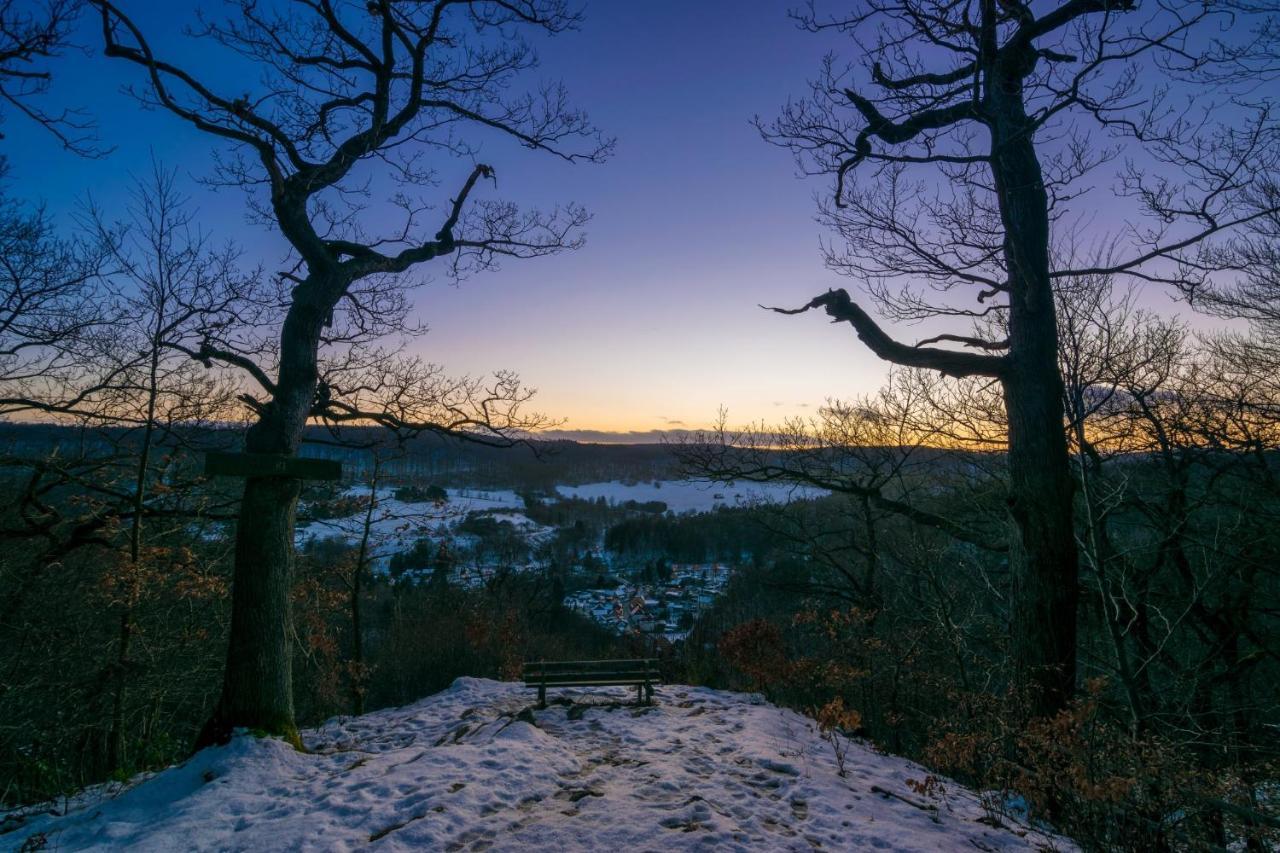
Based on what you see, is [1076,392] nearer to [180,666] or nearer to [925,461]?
[925,461]

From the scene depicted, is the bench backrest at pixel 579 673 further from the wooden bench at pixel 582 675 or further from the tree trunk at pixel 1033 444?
the tree trunk at pixel 1033 444

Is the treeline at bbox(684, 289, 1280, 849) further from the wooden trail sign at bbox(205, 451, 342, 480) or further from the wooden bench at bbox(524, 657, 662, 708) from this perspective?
the wooden trail sign at bbox(205, 451, 342, 480)

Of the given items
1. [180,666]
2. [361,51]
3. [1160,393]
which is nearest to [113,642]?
[180,666]

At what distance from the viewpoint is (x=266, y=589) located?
5.79 meters

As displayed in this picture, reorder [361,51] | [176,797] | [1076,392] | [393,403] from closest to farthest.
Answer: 1. [176,797]
2. [1076,392]
3. [361,51]
4. [393,403]

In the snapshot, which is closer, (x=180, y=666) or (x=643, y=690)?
(x=643, y=690)

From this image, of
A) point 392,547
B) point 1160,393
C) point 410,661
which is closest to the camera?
point 1160,393

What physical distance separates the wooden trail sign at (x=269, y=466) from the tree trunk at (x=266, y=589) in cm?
21

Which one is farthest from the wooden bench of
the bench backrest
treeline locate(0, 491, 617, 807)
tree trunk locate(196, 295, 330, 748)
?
treeline locate(0, 491, 617, 807)

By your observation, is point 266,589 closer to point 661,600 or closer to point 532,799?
point 532,799

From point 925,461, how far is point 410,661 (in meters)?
16.6

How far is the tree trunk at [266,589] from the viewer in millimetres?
5625

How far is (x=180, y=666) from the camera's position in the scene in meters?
12.2

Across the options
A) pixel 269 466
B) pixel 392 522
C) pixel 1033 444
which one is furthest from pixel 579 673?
pixel 392 522
